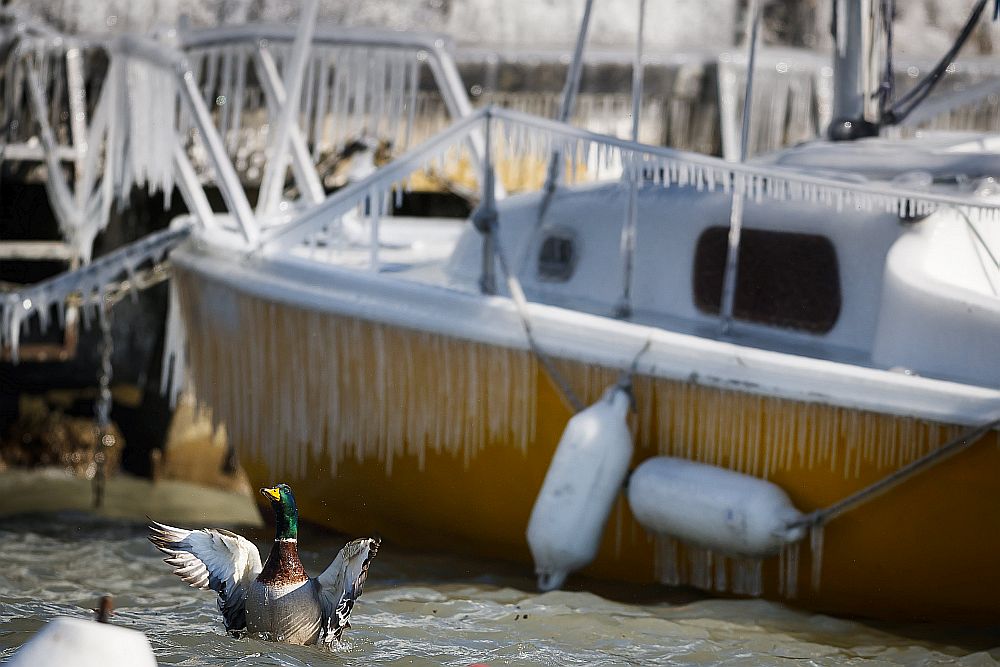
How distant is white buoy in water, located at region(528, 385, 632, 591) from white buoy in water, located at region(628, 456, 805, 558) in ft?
0.50

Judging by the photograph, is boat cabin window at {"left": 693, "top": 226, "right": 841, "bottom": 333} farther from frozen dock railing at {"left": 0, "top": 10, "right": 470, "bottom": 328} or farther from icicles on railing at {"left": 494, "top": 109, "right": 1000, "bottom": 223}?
frozen dock railing at {"left": 0, "top": 10, "right": 470, "bottom": 328}

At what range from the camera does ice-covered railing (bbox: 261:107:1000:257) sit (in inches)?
219

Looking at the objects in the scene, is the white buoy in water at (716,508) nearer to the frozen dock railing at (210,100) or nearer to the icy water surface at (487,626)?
the icy water surface at (487,626)

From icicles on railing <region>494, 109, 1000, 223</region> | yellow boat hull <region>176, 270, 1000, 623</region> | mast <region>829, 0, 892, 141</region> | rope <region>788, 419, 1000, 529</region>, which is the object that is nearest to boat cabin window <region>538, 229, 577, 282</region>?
icicles on railing <region>494, 109, 1000, 223</region>

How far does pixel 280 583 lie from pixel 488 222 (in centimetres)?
232

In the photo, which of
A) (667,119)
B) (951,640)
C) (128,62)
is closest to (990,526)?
(951,640)

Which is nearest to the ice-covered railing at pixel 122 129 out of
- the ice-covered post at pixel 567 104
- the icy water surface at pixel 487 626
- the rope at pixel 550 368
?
the ice-covered post at pixel 567 104

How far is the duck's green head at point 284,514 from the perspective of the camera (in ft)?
15.4

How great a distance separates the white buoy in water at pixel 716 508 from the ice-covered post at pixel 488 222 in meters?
1.19

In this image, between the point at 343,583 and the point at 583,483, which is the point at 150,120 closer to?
the point at 583,483

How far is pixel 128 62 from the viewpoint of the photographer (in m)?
7.62

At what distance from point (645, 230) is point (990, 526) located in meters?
2.25

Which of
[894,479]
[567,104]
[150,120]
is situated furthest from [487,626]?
[150,120]

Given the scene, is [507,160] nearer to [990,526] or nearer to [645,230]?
[645,230]
